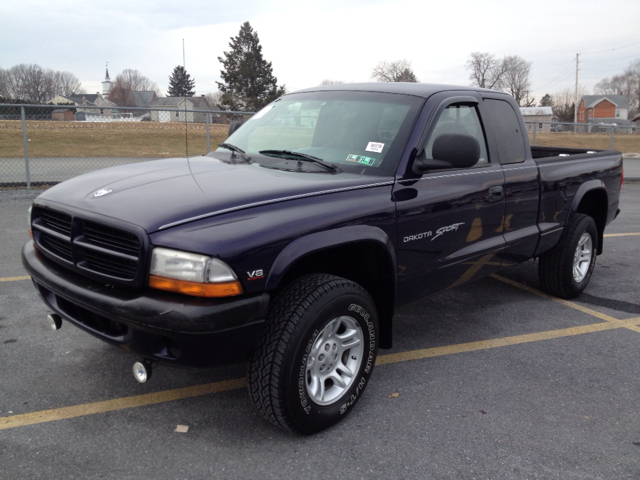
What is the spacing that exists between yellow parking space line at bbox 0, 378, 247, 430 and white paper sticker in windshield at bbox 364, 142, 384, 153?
162 centimetres

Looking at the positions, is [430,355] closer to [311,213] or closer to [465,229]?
[465,229]

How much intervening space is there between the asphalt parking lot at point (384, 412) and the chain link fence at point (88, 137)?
7.63 metres

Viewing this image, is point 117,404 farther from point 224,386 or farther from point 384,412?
point 384,412

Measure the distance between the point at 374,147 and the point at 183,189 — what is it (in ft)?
4.03

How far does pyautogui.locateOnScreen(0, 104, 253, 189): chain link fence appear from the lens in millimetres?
11219

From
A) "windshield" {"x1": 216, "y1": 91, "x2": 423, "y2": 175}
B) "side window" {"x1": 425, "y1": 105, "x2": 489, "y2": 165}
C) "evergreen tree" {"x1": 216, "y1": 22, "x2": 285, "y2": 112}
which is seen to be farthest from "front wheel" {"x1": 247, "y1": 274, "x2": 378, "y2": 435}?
"evergreen tree" {"x1": 216, "y1": 22, "x2": 285, "y2": 112}

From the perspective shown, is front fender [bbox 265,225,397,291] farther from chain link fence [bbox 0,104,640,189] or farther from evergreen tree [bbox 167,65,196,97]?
evergreen tree [bbox 167,65,196,97]

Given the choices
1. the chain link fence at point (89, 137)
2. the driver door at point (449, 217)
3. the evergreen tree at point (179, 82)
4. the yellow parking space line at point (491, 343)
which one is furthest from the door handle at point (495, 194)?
the evergreen tree at point (179, 82)

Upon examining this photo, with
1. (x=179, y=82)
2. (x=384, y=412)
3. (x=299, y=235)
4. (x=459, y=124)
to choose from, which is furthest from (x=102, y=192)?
(x=179, y=82)

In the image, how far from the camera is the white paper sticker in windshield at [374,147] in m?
3.38

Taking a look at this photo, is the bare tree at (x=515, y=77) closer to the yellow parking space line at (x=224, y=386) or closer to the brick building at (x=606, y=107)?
the brick building at (x=606, y=107)

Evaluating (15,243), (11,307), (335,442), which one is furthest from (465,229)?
(15,243)

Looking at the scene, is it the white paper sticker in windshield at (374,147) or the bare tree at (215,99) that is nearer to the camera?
the white paper sticker in windshield at (374,147)

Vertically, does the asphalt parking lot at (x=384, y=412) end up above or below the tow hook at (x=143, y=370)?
below
